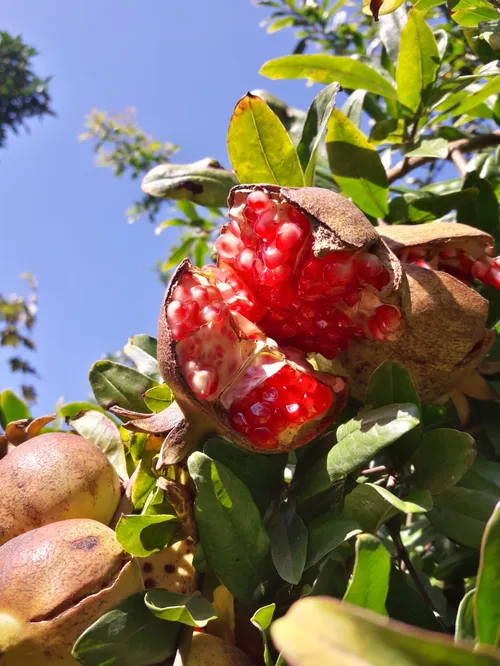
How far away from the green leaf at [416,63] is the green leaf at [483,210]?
0.31 meters

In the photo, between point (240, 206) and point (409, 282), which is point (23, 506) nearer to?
point (240, 206)

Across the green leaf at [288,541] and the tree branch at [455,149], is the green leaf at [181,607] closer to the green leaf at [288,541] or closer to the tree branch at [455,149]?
the green leaf at [288,541]

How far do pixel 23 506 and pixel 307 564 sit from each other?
1.59 ft

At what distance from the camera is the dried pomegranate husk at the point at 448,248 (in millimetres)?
1111

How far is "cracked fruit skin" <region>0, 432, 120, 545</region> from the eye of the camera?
103cm

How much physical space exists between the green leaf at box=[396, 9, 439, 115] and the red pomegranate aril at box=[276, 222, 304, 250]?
0.75 meters

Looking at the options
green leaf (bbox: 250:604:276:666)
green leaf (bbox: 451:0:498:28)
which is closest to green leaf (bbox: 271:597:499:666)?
green leaf (bbox: 250:604:276:666)

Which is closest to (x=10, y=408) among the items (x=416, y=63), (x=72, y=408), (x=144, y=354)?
(x=72, y=408)

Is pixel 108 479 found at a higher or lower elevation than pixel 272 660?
higher

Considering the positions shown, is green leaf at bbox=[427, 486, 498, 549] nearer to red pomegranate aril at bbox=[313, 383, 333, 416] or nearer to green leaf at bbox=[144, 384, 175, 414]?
red pomegranate aril at bbox=[313, 383, 333, 416]

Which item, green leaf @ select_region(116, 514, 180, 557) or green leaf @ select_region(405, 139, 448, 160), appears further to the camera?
green leaf @ select_region(405, 139, 448, 160)

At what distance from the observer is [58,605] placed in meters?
0.89

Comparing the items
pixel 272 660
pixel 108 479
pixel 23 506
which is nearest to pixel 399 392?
pixel 272 660

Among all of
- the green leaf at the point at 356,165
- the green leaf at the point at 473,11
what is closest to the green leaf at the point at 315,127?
the green leaf at the point at 356,165
